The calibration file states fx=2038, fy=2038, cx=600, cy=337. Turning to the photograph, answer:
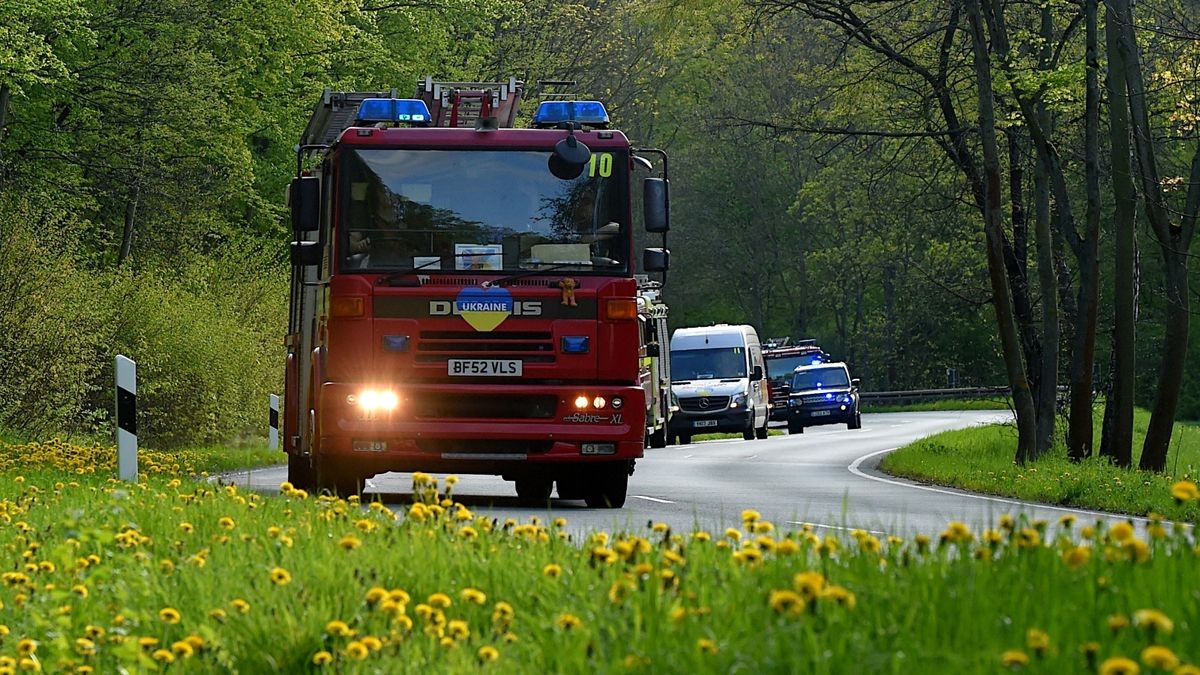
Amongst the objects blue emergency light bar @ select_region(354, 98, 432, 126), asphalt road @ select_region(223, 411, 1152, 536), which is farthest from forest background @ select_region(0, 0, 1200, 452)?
blue emergency light bar @ select_region(354, 98, 432, 126)

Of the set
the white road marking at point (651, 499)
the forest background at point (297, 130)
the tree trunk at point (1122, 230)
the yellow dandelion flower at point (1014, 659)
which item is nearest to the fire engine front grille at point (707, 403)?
the forest background at point (297, 130)

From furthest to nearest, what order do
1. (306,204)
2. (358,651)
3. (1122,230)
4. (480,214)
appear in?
1. (1122,230)
2. (306,204)
3. (480,214)
4. (358,651)

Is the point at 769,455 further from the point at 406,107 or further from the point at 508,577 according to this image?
the point at 508,577

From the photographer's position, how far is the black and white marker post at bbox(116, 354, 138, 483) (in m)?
17.0

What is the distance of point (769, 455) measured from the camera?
3566cm

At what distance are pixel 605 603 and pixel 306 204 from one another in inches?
428

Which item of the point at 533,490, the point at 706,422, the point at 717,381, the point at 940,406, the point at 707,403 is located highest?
the point at 717,381

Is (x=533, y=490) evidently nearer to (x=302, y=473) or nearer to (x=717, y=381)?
(x=302, y=473)

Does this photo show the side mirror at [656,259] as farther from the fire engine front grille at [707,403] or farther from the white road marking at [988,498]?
the fire engine front grille at [707,403]

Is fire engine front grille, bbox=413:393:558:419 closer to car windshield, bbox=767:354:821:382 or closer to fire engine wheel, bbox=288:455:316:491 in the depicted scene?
fire engine wheel, bbox=288:455:316:491

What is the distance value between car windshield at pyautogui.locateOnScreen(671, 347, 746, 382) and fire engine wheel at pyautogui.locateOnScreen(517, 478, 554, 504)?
27.1 meters

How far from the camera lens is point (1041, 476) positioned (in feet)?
74.0

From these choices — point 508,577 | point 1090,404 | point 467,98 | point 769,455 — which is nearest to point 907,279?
point 769,455

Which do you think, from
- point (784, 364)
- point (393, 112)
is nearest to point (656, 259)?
point (393, 112)
